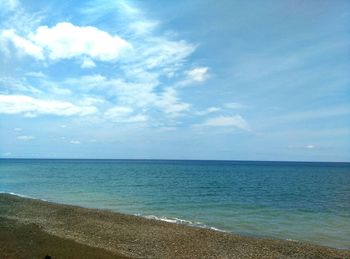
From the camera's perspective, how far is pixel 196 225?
30.4 meters

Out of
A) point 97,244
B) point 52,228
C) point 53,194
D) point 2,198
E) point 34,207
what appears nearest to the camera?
point 97,244

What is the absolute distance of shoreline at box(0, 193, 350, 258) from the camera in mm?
20719

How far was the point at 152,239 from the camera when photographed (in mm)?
23297

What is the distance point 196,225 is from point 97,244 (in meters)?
11.0

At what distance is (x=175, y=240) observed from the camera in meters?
23.3

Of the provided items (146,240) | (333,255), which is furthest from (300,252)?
(146,240)

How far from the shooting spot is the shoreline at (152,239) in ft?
68.0

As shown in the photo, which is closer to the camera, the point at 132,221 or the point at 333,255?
the point at 333,255

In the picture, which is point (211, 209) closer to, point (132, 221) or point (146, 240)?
point (132, 221)

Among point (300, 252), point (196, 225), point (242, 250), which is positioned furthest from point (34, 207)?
point (300, 252)

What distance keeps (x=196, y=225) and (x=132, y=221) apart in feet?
17.6

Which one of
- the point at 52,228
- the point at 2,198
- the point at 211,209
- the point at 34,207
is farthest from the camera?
the point at 2,198

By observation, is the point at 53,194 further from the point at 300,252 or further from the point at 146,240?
the point at 300,252

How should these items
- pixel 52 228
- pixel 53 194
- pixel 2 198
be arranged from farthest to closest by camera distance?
pixel 53 194 < pixel 2 198 < pixel 52 228
